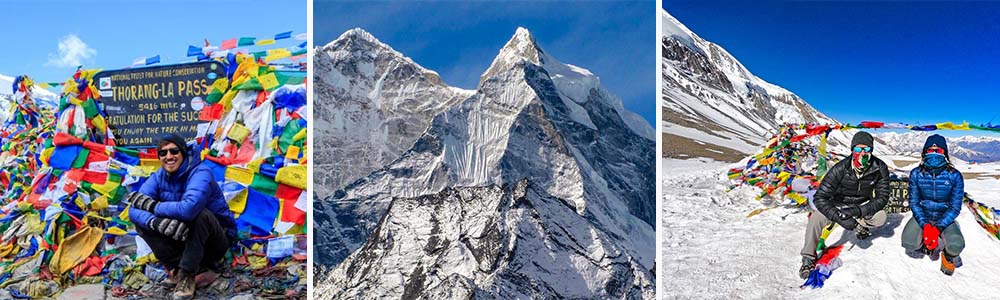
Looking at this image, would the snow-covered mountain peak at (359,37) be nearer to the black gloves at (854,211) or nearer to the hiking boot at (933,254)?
the black gloves at (854,211)

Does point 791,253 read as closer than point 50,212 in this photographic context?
Yes

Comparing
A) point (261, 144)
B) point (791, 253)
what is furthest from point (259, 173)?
point (791, 253)

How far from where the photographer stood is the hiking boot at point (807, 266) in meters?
3.77

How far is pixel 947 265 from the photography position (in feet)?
11.8

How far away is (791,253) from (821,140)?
0.80 m

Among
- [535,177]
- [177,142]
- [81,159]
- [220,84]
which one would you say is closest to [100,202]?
[81,159]

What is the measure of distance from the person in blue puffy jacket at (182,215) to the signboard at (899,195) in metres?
4.44

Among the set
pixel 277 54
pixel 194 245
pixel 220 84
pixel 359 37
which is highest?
pixel 359 37

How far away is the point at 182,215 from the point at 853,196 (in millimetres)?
4307

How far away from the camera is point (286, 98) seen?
4.46 m

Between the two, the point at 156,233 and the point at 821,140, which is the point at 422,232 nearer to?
the point at 156,233

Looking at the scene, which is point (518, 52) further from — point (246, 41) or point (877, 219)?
point (877, 219)

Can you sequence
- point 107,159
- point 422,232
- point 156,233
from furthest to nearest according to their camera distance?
point 107,159 < point 422,232 < point 156,233

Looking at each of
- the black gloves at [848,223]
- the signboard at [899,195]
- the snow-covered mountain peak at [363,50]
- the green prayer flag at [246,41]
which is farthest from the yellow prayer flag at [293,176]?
the signboard at [899,195]
